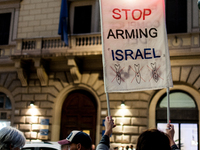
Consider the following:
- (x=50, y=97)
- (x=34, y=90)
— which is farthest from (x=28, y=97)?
(x=50, y=97)

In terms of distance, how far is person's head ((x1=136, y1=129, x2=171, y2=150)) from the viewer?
6.73ft

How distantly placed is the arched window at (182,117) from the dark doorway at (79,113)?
327 cm

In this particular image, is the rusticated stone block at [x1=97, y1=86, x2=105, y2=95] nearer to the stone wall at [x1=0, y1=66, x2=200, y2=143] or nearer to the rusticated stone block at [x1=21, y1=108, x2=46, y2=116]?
the stone wall at [x1=0, y1=66, x2=200, y2=143]

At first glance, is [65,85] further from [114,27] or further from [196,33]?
[114,27]

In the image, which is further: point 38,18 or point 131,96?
point 38,18

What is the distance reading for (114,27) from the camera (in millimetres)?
4996

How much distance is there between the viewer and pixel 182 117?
12.6 metres

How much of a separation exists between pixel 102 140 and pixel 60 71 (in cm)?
1247

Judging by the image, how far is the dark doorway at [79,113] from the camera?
14375mm

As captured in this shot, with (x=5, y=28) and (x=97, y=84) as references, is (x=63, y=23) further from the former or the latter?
(x=5, y=28)

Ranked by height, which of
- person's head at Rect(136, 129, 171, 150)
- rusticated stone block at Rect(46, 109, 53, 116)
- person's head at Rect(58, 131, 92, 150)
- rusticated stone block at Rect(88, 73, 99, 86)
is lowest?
person's head at Rect(58, 131, 92, 150)

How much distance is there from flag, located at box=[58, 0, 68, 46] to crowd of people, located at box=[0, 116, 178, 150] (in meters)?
10.9

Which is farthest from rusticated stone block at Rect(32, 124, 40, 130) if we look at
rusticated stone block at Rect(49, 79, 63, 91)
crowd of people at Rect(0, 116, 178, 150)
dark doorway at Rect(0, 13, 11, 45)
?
crowd of people at Rect(0, 116, 178, 150)

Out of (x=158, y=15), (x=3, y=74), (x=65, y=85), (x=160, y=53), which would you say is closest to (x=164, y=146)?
(x=160, y=53)
